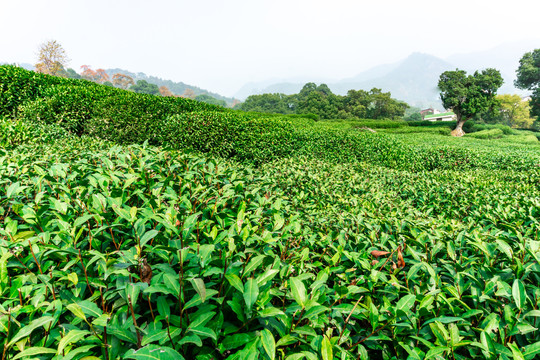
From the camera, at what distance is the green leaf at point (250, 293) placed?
85 cm

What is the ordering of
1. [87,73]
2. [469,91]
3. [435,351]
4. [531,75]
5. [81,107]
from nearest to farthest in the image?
1. [435,351]
2. [81,107]
3. [469,91]
4. [531,75]
5. [87,73]

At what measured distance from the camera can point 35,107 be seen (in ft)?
24.6

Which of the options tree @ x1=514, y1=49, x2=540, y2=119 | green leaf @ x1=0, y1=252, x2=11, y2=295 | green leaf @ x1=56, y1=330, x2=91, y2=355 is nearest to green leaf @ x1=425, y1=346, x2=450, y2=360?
green leaf @ x1=56, y1=330, x2=91, y2=355

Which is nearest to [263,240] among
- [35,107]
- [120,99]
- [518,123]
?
[120,99]

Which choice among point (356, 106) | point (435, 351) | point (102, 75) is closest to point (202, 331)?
point (435, 351)

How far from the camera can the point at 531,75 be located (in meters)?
40.2

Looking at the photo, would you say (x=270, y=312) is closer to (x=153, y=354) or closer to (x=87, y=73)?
(x=153, y=354)

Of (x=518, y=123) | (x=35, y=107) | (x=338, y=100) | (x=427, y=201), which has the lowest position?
(x=427, y=201)

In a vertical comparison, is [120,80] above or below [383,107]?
above

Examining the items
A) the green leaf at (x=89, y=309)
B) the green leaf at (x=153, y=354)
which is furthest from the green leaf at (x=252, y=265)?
the green leaf at (x=89, y=309)

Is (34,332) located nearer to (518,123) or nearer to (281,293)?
(281,293)

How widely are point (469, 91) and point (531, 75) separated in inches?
611

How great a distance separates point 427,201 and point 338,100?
68.9 m

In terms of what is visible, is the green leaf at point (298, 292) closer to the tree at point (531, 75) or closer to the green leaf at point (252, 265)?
the green leaf at point (252, 265)
